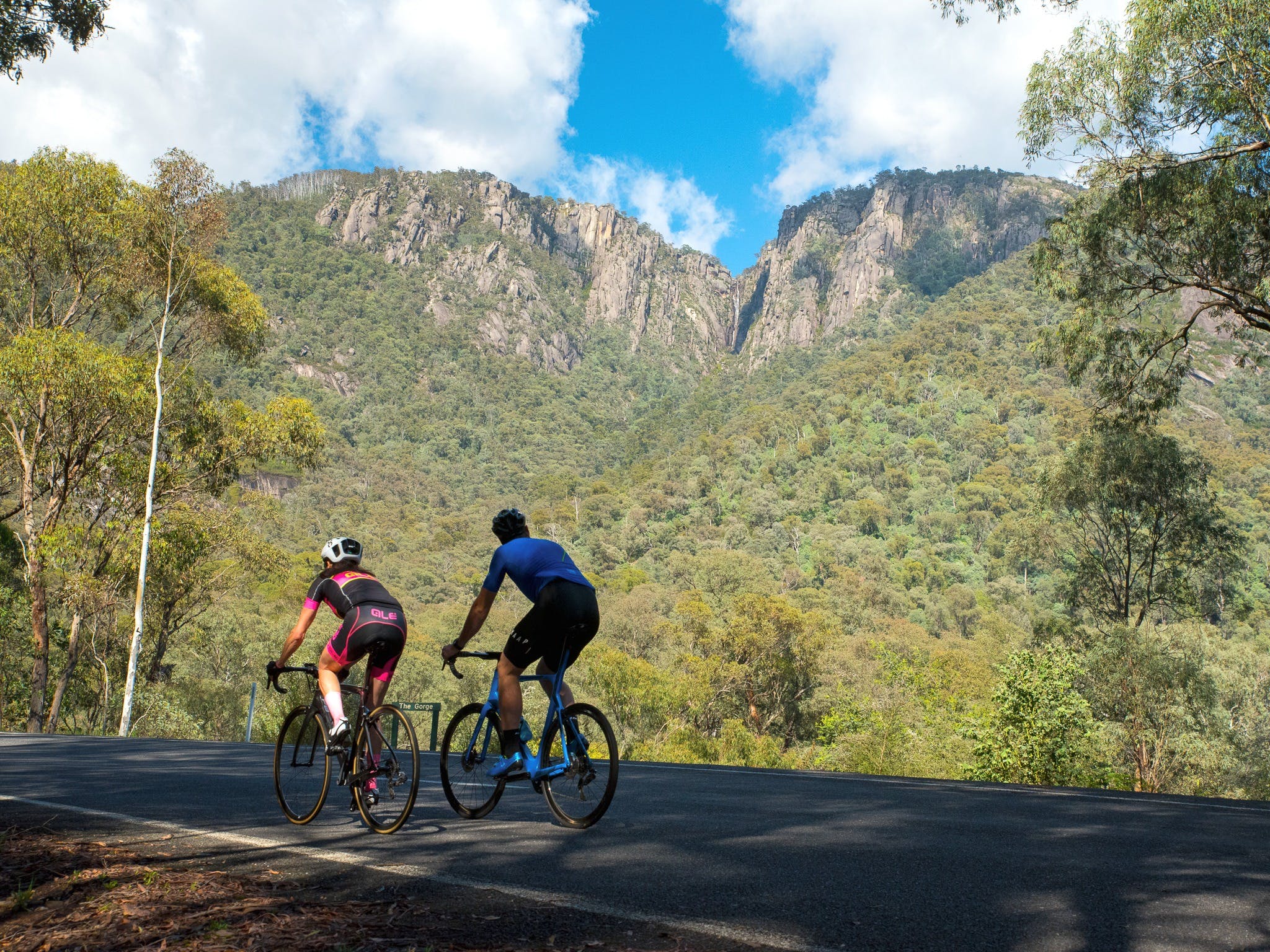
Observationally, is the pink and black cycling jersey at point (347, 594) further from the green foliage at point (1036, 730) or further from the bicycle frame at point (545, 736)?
the green foliage at point (1036, 730)

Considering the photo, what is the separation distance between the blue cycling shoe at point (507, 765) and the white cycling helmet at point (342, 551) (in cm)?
139

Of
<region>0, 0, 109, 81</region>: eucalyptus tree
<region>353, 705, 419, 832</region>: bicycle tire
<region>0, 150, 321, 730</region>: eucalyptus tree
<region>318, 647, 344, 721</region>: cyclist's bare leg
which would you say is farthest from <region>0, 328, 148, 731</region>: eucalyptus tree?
<region>353, 705, 419, 832</region>: bicycle tire

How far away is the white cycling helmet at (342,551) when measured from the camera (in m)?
5.32

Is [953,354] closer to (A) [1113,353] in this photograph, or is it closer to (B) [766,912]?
(A) [1113,353]

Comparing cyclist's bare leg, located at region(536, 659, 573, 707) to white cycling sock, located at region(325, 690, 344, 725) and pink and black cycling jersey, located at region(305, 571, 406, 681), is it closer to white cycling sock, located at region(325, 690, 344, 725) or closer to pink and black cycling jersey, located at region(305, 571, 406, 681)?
pink and black cycling jersey, located at region(305, 571, 406, 681)

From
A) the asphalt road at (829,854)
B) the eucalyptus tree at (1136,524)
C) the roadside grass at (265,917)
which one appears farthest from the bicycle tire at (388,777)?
the eucalyptus tree at (1136,524)

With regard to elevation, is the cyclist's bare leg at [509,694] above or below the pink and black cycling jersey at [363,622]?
below

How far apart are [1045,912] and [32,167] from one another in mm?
28689

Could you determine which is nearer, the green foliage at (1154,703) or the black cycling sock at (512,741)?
the black cycling sock at (512,741)

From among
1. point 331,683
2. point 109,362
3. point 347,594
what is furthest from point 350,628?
point 109,362

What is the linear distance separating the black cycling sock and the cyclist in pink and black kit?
2.38 ft

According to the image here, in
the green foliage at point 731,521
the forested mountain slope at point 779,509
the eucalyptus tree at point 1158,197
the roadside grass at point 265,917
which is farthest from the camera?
the forested mountain slope at point 779,509

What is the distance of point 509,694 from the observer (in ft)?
17.2

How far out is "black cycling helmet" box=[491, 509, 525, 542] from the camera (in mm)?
5367
